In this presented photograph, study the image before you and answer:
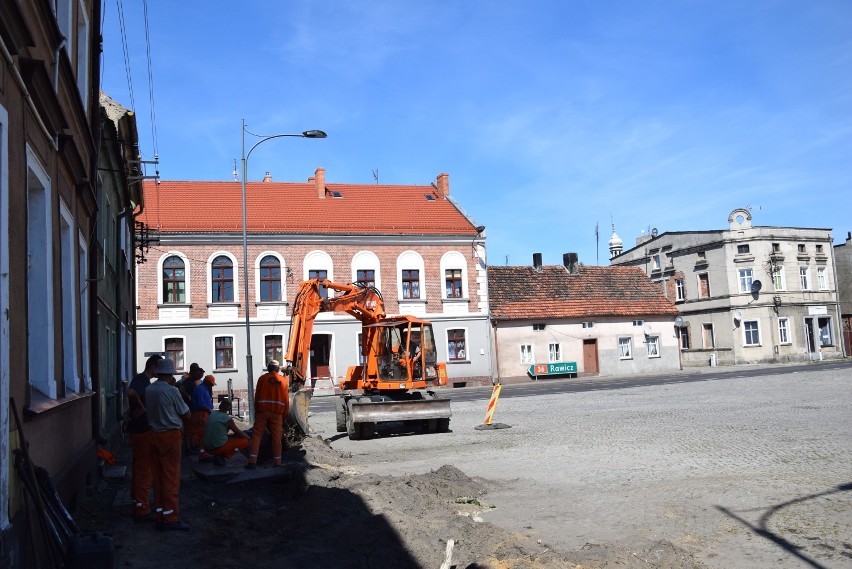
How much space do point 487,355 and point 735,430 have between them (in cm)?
2635

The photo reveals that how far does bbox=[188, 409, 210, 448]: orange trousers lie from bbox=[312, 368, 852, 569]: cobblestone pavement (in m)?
2.83

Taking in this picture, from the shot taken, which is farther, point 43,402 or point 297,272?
point 297,272

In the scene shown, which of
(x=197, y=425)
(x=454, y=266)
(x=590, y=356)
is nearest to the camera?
(x=197, y=425)

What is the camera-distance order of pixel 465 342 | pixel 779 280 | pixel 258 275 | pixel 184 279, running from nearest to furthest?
pixel 184 279, pixel 258 275, pixel 465 342, pixel 779 280

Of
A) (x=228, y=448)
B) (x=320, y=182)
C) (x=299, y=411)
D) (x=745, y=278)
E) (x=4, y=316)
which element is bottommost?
(x=228, y=448)

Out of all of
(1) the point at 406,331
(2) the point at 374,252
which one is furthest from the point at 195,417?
(2) the point at 374,252

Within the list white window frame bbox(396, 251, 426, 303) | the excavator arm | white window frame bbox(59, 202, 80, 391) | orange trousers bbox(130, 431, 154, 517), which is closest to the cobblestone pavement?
the excavator arm

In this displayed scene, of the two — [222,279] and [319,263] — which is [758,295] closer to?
[319,263]

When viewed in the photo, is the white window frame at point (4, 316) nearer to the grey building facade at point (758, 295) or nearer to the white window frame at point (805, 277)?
the grey building facade at point (758, 295)

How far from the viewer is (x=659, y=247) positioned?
57812 millimetres

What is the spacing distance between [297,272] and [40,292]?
102ft

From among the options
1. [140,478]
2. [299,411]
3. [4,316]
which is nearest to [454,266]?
[299,411]

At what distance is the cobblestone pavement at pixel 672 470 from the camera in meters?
7.26

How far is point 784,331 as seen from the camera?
51.2 meters
